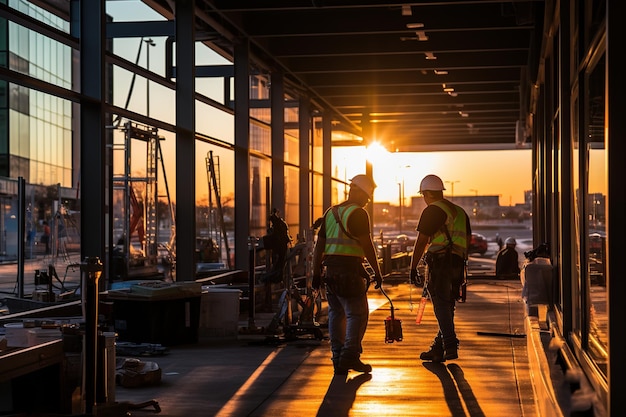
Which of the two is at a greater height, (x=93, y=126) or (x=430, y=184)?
(x=93, y=126)

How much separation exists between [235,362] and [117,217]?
59.8 feet

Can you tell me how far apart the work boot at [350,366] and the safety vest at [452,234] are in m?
1.36

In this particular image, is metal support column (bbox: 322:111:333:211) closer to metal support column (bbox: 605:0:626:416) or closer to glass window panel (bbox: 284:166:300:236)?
glass window panel (bbox: 284:166:300:236)

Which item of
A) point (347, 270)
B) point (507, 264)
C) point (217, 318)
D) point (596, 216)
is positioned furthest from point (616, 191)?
point (507, 264)

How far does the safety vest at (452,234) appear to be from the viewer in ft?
32.9

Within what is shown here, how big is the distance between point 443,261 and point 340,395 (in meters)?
2.20

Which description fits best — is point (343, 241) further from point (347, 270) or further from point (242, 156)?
point (242, 156)

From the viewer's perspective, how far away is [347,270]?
948 centimetres

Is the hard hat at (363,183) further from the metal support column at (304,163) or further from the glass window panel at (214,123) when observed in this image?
the metal support column at (304,163)

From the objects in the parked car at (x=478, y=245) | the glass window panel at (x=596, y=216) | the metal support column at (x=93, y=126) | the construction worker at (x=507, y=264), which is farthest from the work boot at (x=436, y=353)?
the parked car at (x=478, y=245)

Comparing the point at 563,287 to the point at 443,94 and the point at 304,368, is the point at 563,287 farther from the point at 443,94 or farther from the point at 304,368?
the point at 443,94

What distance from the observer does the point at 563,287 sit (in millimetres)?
8156

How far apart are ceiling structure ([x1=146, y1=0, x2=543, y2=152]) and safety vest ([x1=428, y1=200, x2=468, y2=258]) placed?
6477mm

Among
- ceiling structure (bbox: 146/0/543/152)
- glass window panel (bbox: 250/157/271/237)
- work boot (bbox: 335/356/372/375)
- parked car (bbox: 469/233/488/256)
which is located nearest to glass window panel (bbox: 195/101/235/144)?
ceiling structure (bbox: 146/0/543/152)
